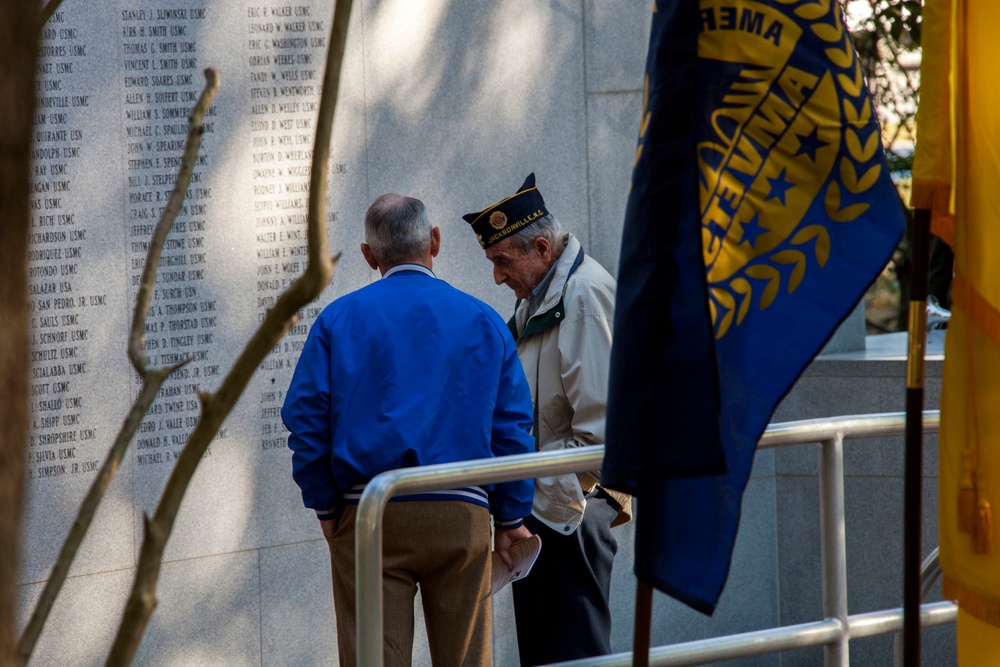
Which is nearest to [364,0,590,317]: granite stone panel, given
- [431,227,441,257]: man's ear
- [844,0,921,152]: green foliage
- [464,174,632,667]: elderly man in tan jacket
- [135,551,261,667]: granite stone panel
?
[464,174,632,667]: elderly man in tan jacket

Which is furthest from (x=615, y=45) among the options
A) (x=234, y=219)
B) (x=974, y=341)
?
(x=974, y=341)

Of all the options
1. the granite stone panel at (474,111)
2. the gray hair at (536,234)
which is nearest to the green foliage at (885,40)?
the granite stone panel at (474,111)

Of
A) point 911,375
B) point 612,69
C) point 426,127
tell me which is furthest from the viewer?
point 612,69

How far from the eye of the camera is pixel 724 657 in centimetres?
261

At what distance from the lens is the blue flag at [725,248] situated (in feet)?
6.82

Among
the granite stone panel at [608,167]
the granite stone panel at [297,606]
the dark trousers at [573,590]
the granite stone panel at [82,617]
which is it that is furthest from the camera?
the granite stone panel at [608,167]

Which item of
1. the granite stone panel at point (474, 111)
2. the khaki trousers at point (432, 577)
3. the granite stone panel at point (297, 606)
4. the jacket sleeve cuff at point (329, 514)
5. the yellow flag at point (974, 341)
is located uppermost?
the granite stone panel at point (474, 111)

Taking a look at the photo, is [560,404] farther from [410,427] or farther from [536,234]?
[410,427]

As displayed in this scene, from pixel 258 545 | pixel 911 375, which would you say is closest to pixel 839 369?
pixel 258 545

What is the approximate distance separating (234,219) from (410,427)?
4.90 feet

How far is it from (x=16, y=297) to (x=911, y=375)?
1860 mm

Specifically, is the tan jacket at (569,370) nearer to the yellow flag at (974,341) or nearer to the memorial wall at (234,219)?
the memorial wall at (234,219)

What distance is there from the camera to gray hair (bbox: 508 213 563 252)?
13.7ft

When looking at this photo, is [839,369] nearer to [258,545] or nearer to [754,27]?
[258,545]
